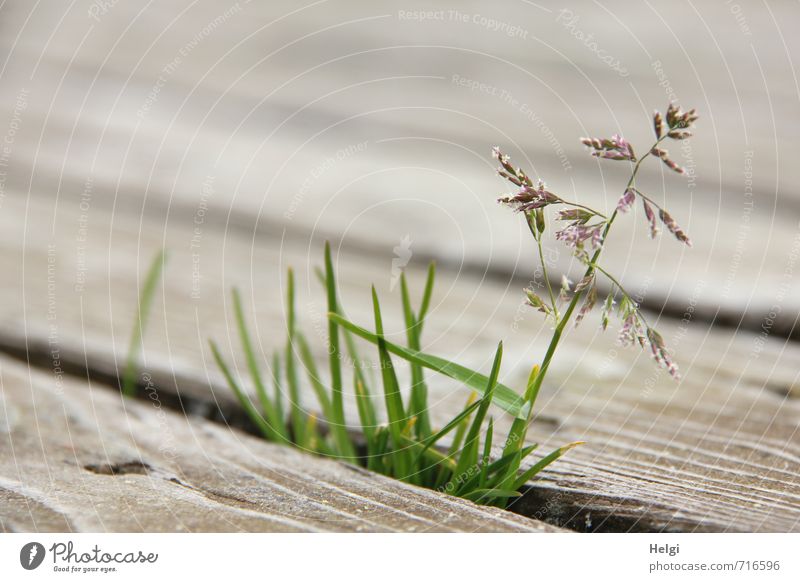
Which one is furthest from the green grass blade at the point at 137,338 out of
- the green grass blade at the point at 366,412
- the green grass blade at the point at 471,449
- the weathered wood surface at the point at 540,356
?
the green grass blade at the point at 471,449

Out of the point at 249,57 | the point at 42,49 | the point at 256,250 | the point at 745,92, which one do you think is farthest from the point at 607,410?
the point at 42,49

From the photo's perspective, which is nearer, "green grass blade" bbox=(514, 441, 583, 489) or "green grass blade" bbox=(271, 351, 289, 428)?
"green grass blade" bbox=(514, 441, 583, 489)

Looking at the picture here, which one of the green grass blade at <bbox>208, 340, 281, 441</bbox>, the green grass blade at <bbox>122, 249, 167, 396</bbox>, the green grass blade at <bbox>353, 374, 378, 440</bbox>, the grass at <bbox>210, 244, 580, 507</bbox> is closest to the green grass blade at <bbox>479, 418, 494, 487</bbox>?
the grass at <bbox>210, 244, 580, 507</bbox>

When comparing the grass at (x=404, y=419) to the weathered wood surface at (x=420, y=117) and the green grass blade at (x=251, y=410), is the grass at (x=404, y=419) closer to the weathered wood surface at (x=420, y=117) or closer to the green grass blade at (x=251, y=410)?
the green grass blade at (x=251, y=410)

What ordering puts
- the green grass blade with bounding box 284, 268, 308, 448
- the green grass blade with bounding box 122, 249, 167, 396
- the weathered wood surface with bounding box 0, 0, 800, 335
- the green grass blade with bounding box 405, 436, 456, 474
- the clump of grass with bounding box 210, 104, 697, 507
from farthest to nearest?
the weathered wood surface with bounding box 0, 0, 800, 335, the green grass blade with bounding box 122, 249, 167, 396, the green grass blade with bounding box 284, 268, 308, 448, the green grass blade with bounding box 405, 436, 456, 474, the clump of grass with bounding box 210, 104, 697, 507

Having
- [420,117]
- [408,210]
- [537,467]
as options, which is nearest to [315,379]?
[537,467]

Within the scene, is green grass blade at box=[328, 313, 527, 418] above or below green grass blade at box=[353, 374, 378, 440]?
above
